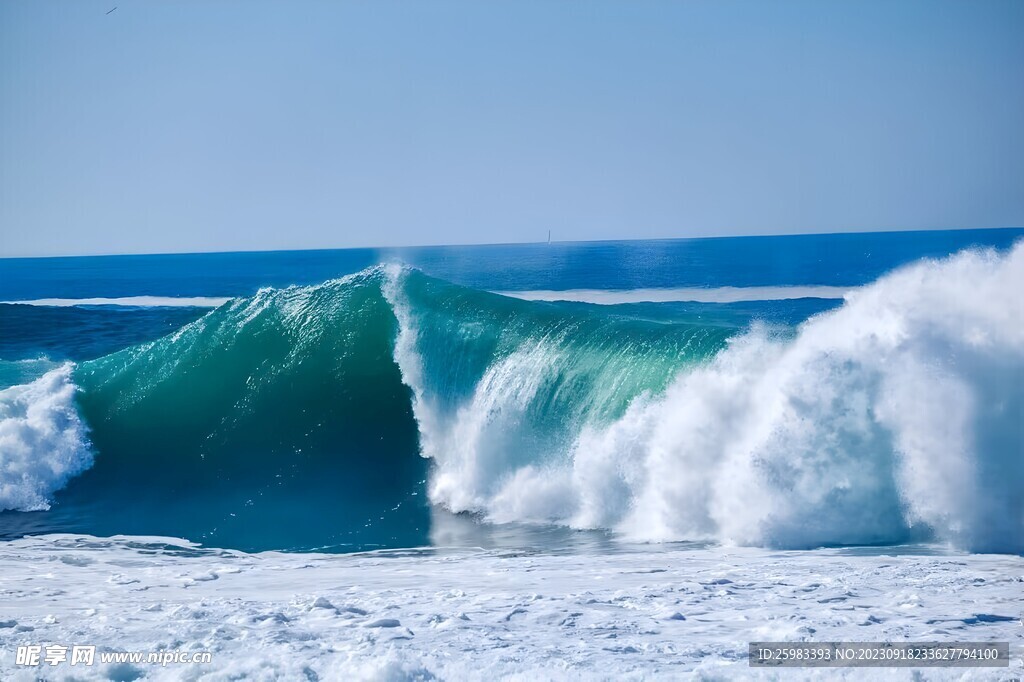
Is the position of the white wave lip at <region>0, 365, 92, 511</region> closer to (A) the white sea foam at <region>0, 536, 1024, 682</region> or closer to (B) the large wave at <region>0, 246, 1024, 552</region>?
(B) the large wave at <region>0, 246, 1024, 552</region>

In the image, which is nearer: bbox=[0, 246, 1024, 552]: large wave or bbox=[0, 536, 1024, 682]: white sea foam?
bbox=[0, 536, 1024, 682]: white sea foam

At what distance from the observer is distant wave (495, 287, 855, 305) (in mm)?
29312

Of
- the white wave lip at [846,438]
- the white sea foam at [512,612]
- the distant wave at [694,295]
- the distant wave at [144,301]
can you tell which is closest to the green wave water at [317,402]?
the white wave lip at [846,438]

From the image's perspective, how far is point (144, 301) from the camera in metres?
34.1

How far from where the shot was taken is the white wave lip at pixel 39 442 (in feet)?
31.2

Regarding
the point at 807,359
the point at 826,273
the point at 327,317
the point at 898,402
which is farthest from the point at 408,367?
the point at 826,273

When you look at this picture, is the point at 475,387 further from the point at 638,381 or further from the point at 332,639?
the point at 332,639

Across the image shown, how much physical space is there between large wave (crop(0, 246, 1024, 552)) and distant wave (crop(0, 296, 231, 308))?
21.2m

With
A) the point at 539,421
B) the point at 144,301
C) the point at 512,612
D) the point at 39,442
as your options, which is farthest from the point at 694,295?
the point at 512,612

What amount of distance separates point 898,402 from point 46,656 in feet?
20.4

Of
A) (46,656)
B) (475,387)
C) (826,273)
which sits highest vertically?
(826,273)

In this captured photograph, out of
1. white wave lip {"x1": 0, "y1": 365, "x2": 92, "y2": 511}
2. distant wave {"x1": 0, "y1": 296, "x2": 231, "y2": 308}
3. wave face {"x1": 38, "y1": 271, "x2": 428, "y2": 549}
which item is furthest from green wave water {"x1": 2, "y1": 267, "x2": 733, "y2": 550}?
distant wave {"x1": 0, "y1": 296, "x2": 231, "y2": 308}

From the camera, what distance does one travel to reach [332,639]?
4719 millimetres

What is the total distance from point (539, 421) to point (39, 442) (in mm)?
6149
